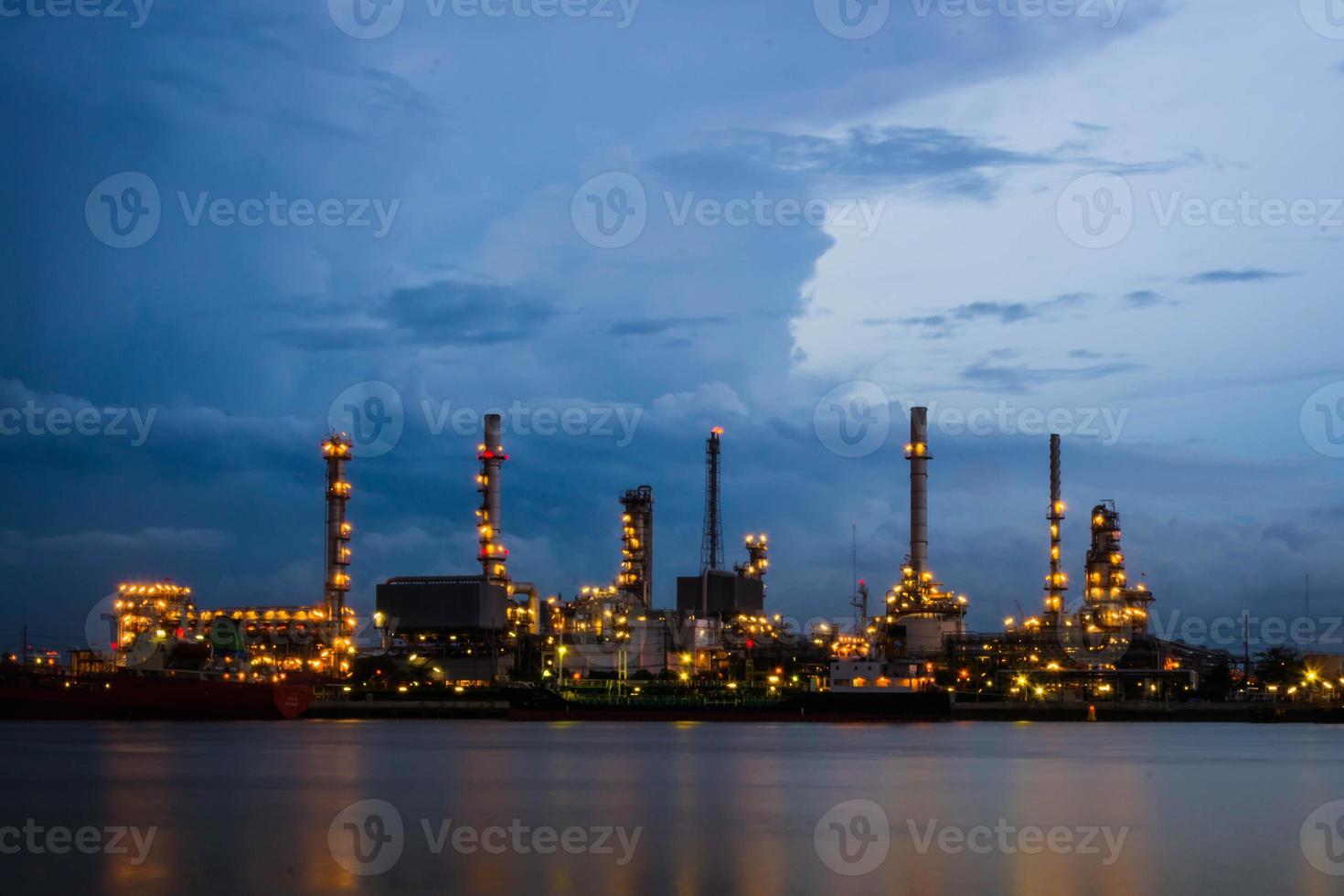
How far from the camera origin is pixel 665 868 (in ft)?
104

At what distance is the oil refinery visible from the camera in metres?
125

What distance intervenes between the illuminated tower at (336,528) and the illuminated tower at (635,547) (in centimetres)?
2401

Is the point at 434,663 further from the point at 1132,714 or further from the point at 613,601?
the point at 1132,714

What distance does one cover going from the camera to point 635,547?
13425 centimetres

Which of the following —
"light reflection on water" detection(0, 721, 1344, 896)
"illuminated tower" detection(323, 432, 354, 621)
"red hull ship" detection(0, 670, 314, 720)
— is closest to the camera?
"light reflection on water" detection(0, 721, 1344, 896)

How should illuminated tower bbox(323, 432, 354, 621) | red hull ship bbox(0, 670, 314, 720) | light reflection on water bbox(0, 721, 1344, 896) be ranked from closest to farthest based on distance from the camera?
light reflection on water bbox(0, 721, 1344, 896)
red hull ship bbox(0, 670, 314, 720)
illuminated tower bbox(323, 432, 354, 621)

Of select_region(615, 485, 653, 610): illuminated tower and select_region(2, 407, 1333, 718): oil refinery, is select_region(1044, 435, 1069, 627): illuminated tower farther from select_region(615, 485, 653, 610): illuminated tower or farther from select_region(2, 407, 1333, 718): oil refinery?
select_region(615, 485, 653, 610): illuminated tower

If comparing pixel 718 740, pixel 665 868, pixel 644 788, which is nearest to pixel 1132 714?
pixel 718 740

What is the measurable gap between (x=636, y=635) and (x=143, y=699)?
3841 cm

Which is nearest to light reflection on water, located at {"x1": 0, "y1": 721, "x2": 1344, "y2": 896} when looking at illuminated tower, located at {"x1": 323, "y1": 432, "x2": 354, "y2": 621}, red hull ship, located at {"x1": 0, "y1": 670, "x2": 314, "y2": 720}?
red hull ship, located at {"x1": 0, "y1": 670, "x2": 314, "y2": 720}

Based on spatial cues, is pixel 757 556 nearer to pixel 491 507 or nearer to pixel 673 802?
pixel 491 507

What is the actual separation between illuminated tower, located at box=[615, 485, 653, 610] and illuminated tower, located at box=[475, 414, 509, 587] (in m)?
10.6

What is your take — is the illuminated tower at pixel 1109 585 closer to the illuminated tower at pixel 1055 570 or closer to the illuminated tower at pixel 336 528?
the illuminated tower at pixel 1055 570

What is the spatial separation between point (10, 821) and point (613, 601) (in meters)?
88.8
